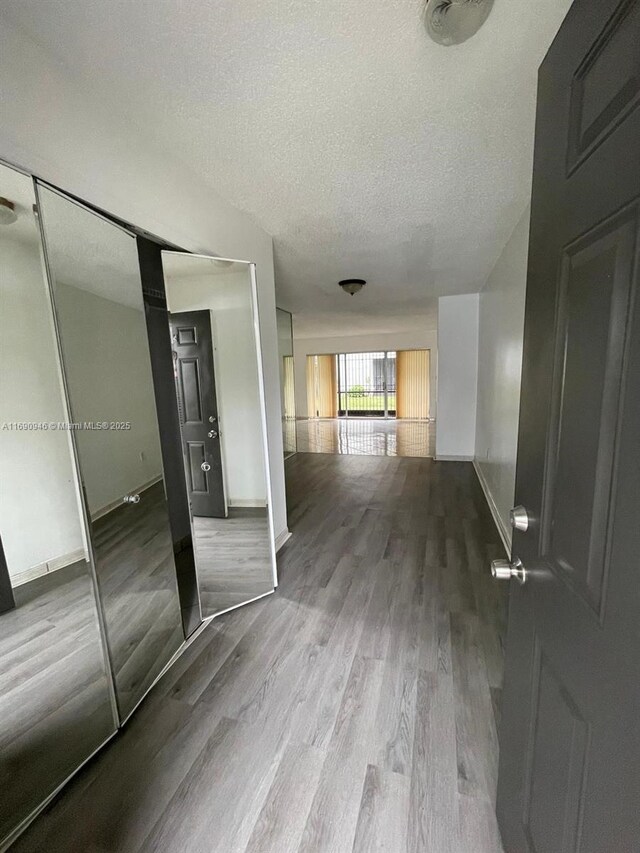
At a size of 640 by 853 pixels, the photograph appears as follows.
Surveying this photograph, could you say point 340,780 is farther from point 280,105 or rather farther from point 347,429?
point 347,429

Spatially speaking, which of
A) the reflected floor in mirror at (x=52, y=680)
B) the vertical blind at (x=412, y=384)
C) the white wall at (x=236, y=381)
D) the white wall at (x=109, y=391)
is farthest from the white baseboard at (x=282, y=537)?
the vertical blind at (x=412, y=384)

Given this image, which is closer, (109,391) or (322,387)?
(109,391)

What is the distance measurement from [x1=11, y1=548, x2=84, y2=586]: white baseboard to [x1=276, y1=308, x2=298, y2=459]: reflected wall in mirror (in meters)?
3.29

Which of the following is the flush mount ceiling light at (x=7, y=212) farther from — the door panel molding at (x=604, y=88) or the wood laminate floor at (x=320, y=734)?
the wood laminate floor at (x=320, y=734)

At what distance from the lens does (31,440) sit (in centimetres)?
146

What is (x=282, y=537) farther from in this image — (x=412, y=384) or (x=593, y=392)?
(x=412, y=384)

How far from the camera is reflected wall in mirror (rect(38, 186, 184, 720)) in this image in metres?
1.34

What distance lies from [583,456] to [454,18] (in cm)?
138

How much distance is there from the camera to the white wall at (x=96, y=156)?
1.12 meters

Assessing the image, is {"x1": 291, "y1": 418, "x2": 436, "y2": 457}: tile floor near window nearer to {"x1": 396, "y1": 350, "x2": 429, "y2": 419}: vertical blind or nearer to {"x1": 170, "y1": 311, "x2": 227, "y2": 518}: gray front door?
{"x1": 396, "y1": 350, "x2": 429, "y2": 419}: vertical blind

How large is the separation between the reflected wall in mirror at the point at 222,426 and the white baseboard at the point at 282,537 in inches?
19.5

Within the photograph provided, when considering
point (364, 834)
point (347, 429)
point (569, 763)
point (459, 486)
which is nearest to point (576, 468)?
point (569, 763)

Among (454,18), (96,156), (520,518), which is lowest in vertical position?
(520,518)

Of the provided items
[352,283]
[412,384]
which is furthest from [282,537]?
[412,384]
